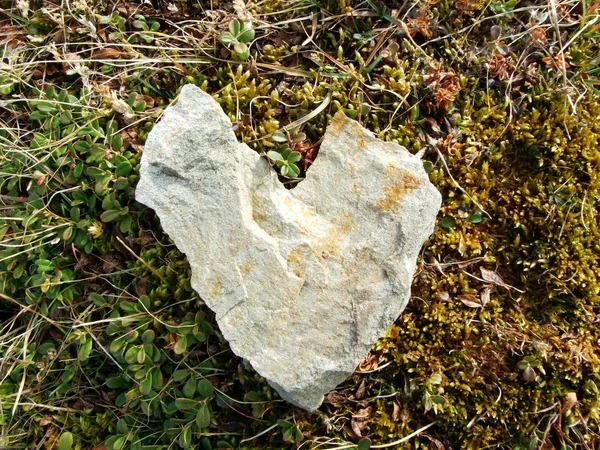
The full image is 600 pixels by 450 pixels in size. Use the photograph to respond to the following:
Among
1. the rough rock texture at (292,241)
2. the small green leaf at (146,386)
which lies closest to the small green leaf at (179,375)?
the small green leaf at (146,386)

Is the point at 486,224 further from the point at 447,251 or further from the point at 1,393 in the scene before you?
the point at 1,393

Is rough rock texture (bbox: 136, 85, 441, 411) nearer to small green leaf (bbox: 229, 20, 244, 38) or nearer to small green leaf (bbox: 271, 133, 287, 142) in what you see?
small green leaf (bbox: 271, 133, 287, 142)

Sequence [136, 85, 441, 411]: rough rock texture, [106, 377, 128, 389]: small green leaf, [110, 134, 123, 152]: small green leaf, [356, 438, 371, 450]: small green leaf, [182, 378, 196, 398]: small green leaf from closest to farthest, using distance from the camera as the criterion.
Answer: [136, 85, 441, 411]: rough rock texture
[356, 438, 371, 450]: small green leaf
[182, 378, 196, 398]: small green leaf
[106, 377, 128, 389]: small green leaf
[110, 134, 123, 152]: small green leaf

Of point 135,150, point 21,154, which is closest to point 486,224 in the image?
point 135,150

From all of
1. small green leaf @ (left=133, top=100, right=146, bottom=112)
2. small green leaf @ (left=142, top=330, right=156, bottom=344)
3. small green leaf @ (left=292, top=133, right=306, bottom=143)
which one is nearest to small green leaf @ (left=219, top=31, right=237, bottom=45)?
small green leaf @ (left=133, top=100, right=146, bottom=112)

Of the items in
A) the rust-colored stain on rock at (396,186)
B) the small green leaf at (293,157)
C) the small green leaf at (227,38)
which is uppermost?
the small green leaf at (227,38)

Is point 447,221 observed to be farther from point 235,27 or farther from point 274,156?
point 235,27

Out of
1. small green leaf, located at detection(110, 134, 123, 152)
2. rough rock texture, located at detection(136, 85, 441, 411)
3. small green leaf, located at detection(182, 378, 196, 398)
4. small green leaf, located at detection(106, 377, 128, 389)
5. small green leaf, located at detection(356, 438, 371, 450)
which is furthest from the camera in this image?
small green leaf, located at detection(110, 134, 123, 152)

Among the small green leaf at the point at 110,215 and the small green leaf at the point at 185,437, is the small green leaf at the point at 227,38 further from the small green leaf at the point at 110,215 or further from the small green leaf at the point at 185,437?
the small green leaf at the point at 185,437
